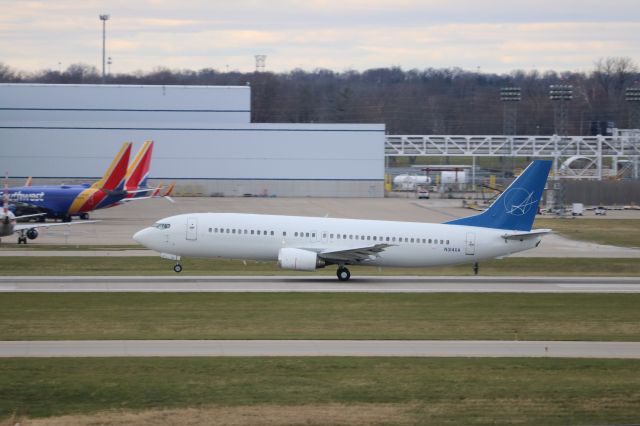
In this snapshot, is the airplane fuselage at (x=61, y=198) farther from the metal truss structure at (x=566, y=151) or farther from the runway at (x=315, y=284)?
the metal truss structure at (x=566, y=151)

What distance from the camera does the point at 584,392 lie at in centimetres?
2378

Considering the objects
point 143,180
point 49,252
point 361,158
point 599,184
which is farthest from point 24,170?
point 599,184

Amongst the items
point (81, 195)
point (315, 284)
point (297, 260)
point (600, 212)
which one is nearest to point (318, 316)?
point (315, 284)

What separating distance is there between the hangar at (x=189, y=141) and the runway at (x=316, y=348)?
86.9m

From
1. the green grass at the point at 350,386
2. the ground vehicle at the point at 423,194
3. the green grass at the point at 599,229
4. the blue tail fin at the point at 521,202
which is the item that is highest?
the blue tail fin at the point at 521,202

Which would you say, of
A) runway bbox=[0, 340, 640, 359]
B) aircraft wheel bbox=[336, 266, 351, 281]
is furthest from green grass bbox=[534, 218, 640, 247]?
runway bbox=[0, 340, 640, 359]

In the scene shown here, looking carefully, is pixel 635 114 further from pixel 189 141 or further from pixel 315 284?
pixel 315 284

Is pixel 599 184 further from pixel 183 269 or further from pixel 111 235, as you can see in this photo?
pixel 183 269

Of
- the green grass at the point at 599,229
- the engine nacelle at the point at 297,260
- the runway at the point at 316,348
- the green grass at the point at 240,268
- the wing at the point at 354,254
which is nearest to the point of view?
the runway at the point at 316,348

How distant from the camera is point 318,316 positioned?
112 feet

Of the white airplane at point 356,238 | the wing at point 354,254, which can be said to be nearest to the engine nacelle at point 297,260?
the white airplane at point 356,238

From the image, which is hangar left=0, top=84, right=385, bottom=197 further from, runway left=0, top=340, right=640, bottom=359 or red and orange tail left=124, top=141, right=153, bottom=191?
runway left=0, top=340, right=640, bottom=359

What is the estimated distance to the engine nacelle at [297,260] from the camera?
43.4 meters

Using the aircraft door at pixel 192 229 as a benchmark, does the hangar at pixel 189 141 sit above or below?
above
